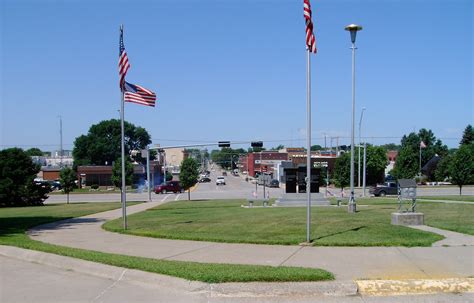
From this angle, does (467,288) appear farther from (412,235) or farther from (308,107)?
(308,107)

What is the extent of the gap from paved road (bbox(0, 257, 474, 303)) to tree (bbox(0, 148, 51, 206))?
3425 centimetres

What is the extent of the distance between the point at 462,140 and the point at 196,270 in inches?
4888

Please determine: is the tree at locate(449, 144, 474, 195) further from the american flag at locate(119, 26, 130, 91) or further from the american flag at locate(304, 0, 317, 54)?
the american flag at locate(304, 0, 317, 54)

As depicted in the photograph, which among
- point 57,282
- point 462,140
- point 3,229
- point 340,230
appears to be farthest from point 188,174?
point 462,140

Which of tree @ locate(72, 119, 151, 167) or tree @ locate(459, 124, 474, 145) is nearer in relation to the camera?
tree @ locate(459, 124, 474, 145)

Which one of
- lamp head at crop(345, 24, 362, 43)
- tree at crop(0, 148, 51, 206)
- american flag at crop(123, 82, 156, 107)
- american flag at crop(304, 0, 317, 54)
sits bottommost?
tree at crop(0, 148, 51, 206)

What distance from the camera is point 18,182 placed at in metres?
41.1

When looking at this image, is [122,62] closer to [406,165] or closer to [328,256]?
[328,256]

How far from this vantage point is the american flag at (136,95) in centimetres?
1694

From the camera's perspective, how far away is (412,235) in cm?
1202

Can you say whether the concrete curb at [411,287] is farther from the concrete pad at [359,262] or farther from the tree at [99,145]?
the tree at [99,145]

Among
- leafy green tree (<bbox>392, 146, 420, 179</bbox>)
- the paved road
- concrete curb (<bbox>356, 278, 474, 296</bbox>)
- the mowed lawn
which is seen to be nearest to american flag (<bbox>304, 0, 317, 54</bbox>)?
the mowed lawn

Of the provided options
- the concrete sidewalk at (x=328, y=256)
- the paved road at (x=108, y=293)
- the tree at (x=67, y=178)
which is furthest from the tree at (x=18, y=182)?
the paved road at (x=108, y=293)

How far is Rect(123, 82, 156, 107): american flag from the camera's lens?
1694 cm
